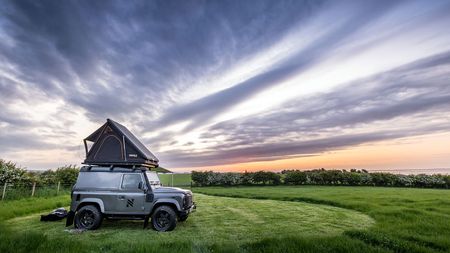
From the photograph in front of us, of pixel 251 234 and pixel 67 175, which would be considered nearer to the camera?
pixel 251 234

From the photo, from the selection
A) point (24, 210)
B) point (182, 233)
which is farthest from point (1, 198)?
point (182, 233)

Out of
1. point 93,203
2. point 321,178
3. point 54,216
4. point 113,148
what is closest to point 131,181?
point 93,203

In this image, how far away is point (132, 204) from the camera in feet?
33.4

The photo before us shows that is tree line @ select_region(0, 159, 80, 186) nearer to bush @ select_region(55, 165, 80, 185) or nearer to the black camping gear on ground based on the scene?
bush @ select_region(55, 165, 80, 185)

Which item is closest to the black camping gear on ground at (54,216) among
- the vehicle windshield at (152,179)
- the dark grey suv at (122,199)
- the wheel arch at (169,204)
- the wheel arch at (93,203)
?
the dark grey suv at (122,199)

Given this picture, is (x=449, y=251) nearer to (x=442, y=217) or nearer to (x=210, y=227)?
(x=442, y=217)

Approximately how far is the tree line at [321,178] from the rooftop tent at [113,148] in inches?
1125

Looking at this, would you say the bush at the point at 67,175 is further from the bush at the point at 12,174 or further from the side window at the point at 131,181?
the side window at the point at 131,181

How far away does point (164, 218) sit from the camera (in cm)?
990

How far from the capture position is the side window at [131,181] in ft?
34.0

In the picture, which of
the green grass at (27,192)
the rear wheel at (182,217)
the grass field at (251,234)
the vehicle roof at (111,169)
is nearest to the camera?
the grass field at (251,234)

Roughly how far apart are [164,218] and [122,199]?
1.67 m

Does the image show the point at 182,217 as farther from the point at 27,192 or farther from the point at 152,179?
the point at 27,192

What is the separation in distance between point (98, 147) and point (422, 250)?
11042 mm
